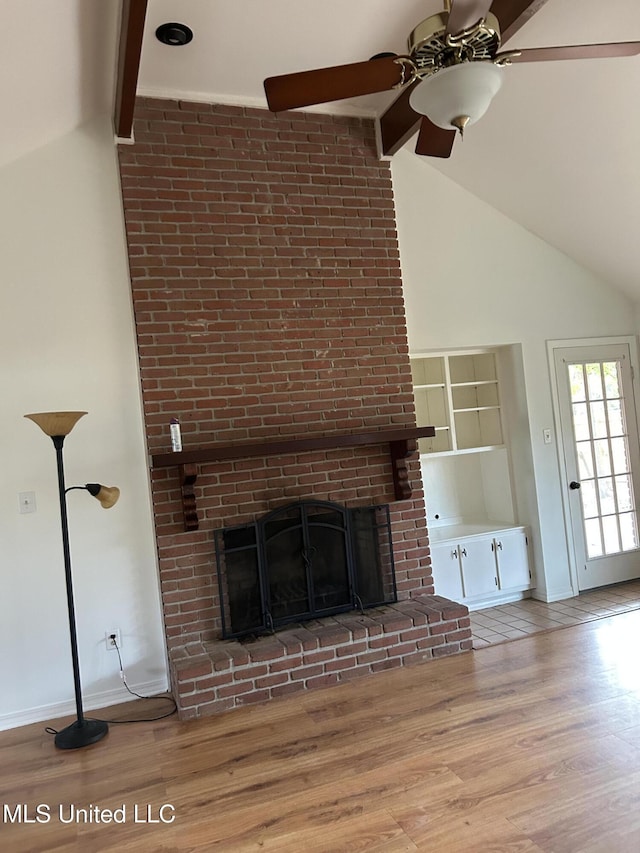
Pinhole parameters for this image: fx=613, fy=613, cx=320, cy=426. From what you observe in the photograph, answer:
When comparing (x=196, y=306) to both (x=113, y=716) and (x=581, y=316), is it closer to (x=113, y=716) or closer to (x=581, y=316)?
(x=113, y=716)

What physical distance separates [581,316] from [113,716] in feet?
13.6

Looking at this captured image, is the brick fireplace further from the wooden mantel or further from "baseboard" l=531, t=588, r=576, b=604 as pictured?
"baseboard" l=531, t=588, r=576, b=604

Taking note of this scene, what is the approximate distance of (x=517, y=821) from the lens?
2.12m

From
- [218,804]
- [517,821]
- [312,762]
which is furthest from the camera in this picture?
[312,762]

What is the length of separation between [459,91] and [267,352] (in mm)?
2123

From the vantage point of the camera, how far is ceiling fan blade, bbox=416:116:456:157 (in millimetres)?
2516

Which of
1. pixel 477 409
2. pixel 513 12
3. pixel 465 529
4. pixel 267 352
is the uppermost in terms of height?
pixel 513 12

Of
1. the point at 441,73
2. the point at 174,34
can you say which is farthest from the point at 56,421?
the point at 441,73

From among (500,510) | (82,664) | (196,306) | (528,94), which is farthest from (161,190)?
(500,510)

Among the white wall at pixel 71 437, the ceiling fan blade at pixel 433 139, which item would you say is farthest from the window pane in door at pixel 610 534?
the white wall at pixel 71 437

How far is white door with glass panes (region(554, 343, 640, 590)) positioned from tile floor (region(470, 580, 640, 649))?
188mm

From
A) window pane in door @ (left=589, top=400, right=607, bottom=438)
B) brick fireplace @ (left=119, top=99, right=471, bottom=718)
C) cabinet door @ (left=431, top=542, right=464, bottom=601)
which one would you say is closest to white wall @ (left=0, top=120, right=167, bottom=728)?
brick fireplace @ (left=119, top=99, right=471, bottom=718)

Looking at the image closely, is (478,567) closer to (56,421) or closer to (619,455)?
(619,455)

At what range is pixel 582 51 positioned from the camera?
2102 millimetres
